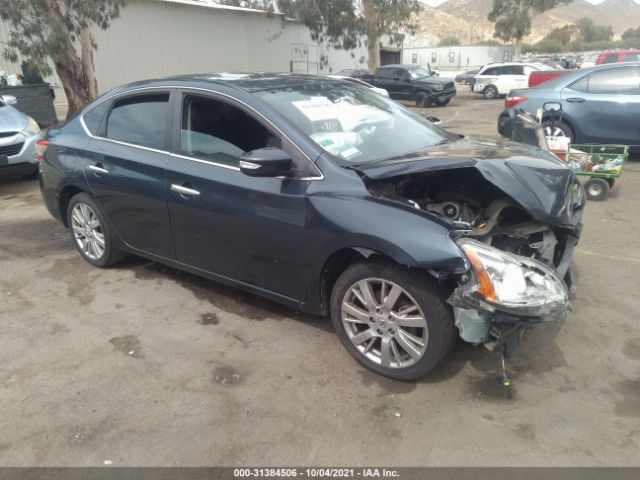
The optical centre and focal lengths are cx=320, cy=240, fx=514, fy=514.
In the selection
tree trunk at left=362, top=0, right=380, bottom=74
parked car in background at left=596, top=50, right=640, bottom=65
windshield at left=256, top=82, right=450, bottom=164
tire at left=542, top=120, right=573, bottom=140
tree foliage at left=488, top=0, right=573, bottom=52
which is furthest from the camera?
tree foliage at left=488, top=0, right=573, bottom=52

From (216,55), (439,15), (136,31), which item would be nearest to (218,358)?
(136,31)

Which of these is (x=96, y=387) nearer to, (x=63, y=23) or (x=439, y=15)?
(x=63, y=23)

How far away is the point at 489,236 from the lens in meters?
2.95

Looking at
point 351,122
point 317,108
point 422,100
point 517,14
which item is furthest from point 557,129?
point 517,14

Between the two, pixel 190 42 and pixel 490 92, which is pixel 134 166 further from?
pixel 190 42

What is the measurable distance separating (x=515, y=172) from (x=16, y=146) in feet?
24.5

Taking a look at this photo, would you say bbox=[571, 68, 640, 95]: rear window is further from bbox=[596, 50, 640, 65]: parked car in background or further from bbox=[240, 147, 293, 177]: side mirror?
bbox=[596, 50, 640, 65]: parked car in background

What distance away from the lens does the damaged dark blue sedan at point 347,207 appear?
2.69 metres

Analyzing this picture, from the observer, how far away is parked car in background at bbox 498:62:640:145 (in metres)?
7.73

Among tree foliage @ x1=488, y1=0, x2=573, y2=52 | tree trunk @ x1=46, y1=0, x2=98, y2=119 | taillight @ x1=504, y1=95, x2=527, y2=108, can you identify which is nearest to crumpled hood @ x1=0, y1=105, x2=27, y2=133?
tree trunk @ x1=46, y1=0, x2=98, y2=119

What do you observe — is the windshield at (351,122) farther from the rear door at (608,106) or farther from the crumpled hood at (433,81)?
the crumpled hood at (433,81)

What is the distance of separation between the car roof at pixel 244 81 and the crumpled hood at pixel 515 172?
105cm

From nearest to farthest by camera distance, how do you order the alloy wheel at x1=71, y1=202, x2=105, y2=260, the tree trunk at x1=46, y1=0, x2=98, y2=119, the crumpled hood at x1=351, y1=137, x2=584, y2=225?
the crumpled hood at x1=351, y1=137, x2=584, y2=225 → the alloy wheel at x1=71, y1=202, x2=105, y2=260 → the tree trunk at x1=46, y1=0, x2=98, y2=119

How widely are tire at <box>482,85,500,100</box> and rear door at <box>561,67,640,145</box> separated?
1678 centimetres
